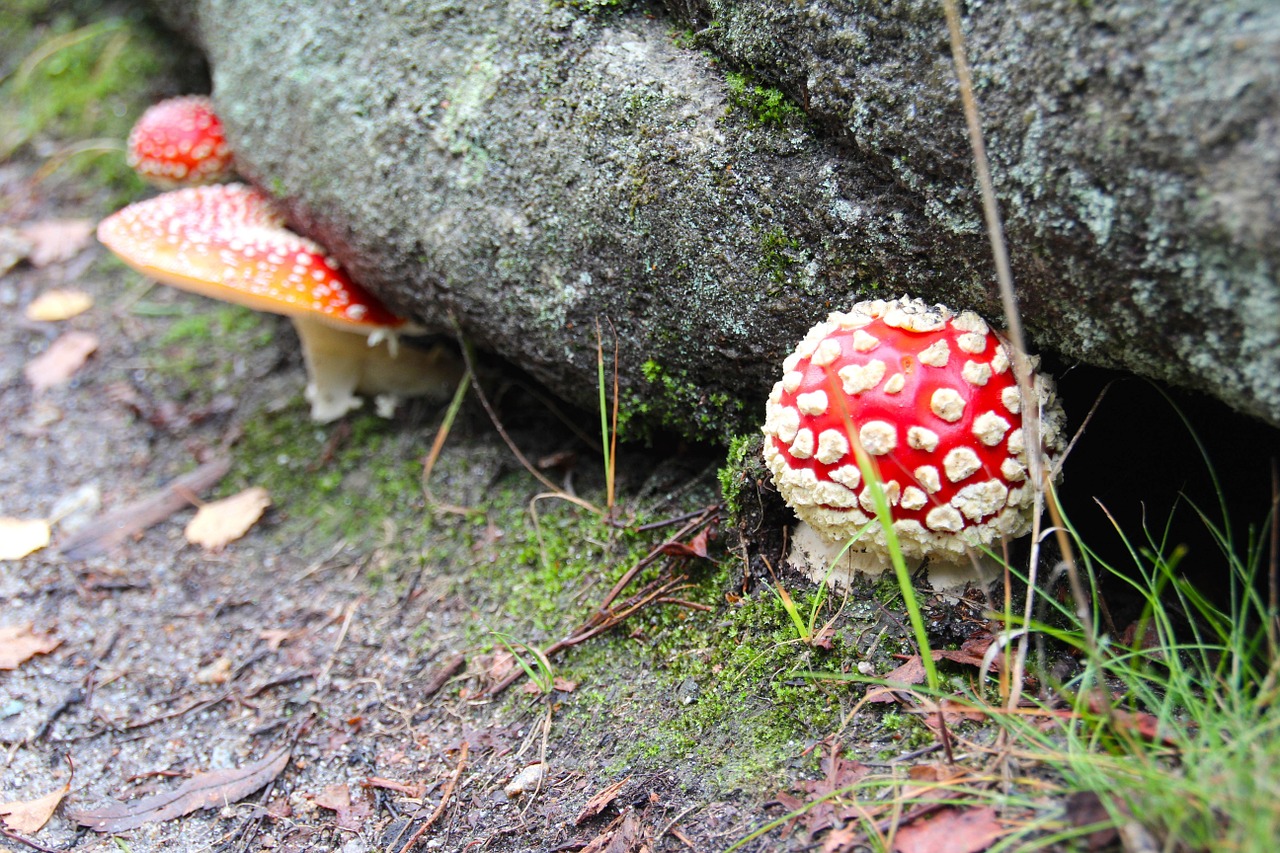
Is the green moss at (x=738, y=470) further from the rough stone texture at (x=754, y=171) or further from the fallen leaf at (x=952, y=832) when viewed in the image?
the fallen leaf at (x=952, y=832)

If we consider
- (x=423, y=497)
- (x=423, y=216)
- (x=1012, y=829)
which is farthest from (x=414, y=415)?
(x=1012, y=829)

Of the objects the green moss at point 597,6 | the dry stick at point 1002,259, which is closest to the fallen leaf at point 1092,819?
the dry stick at point 1002,259

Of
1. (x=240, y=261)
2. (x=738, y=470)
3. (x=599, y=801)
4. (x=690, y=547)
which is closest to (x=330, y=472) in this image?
(x=240, y=261)

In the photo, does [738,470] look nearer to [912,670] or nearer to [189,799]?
[912,670]

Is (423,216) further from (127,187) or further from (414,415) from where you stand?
(127,187)

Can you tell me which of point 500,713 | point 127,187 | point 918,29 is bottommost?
point 500,713
